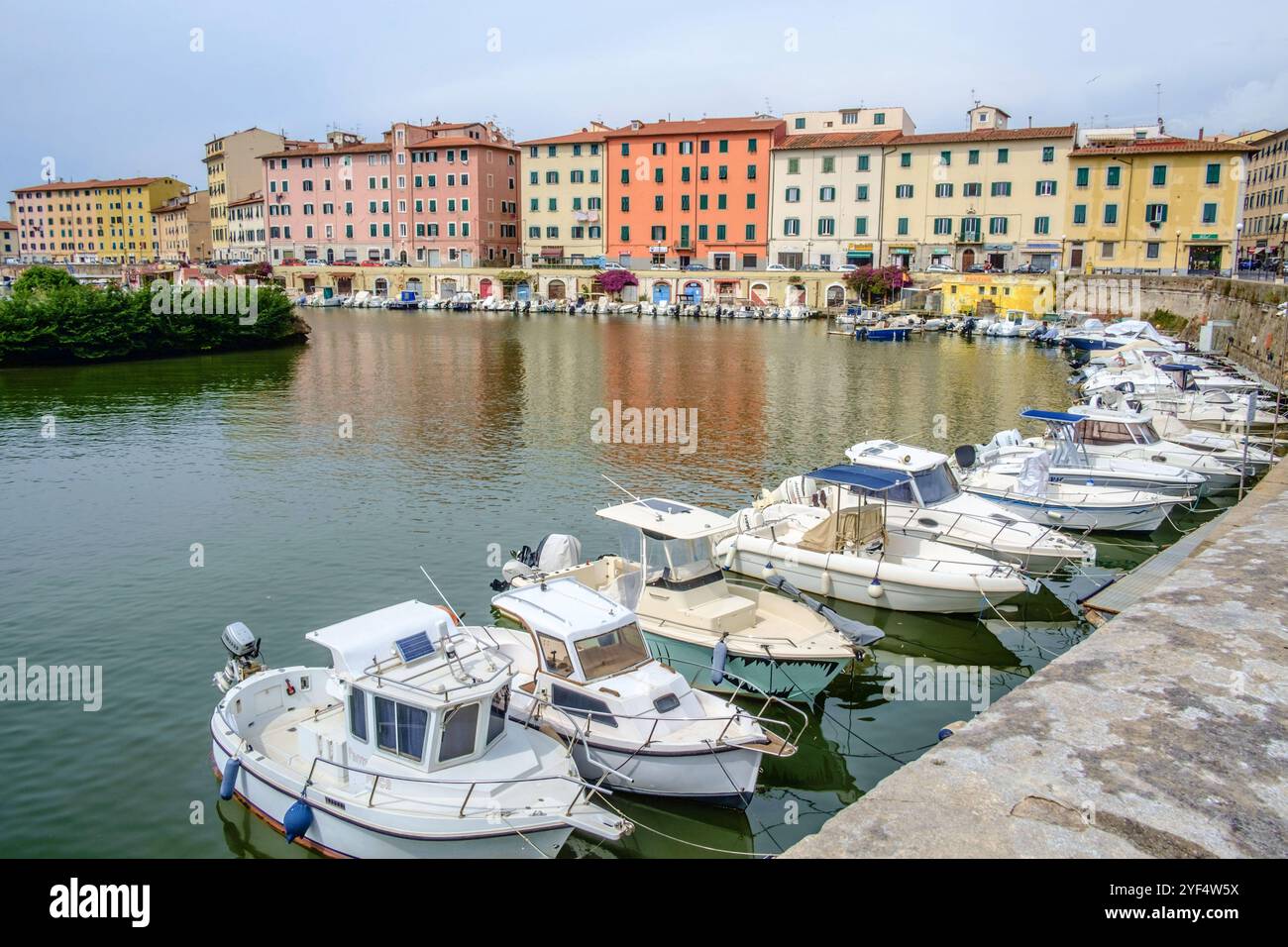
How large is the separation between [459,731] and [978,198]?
3361 inches

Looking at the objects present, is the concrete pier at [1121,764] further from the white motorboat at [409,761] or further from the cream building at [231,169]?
the cream building at [231,169]

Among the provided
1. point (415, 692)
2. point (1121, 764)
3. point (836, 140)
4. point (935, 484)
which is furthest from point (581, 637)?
point (836, 140)

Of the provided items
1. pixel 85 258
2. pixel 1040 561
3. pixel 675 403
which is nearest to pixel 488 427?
pixel 675 403

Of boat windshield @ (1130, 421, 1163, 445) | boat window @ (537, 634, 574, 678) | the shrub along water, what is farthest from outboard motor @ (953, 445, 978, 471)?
the shrub along water

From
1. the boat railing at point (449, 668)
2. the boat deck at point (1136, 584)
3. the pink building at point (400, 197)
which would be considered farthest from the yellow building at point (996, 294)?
the boat railing at point (449, 668)

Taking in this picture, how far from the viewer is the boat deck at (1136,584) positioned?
12.9m

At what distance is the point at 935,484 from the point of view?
21.2 m

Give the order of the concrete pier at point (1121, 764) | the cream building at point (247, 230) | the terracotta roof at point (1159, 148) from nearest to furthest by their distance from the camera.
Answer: the concrete pier at point (1121, 764) → the terracotta roof at point (1159, 148) → the cream building at point (247, 230)

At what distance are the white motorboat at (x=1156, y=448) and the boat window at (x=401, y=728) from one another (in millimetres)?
20993

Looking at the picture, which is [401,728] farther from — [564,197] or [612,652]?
[564,197]

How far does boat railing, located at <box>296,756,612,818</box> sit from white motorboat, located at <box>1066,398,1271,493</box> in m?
20.0

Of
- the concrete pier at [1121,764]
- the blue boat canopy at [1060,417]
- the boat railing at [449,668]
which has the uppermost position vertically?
the blue boat canopy at [1060,417]

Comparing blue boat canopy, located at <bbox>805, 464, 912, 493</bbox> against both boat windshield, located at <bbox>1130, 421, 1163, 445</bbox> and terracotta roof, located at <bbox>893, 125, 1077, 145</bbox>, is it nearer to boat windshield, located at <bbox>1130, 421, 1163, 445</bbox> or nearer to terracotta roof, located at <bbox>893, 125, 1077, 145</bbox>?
boat windshield, located at <bbox>1130, 421, 1163, 445</bbox>

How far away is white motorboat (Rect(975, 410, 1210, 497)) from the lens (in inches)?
985
